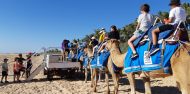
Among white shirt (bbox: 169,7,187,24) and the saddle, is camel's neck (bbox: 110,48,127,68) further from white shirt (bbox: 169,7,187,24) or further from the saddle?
white shirt (bbox: 169,7,187,24)

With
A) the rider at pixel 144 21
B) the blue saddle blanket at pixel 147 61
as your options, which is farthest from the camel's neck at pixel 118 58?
the rider at pixel 144 21

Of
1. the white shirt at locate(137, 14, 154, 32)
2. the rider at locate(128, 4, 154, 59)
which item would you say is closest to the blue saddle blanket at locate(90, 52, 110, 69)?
the rider at locate(128, 4, 154, 59)

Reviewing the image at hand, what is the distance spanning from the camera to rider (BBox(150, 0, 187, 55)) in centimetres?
302

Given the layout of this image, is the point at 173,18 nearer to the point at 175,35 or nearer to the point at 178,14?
the point at 178,14

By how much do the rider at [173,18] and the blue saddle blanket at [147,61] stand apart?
135 millimetres

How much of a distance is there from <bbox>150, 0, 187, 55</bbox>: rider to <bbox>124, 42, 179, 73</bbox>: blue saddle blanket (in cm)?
14

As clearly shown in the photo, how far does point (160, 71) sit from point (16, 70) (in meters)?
9.79

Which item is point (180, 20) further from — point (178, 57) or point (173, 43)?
point (178, 57)

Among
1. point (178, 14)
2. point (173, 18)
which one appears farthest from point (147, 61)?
point (178, 14)

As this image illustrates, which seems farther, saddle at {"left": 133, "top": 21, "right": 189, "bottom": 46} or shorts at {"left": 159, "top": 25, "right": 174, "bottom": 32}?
shorts at {"left": 159, "top": 25, "right": 174, "bottom": 32}

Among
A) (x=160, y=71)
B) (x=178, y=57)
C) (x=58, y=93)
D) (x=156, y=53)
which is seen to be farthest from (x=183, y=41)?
(x=58, y=93)

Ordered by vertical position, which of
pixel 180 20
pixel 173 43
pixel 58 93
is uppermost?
pixel 180 20

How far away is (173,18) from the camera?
3.06m

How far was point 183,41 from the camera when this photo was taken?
287cm
